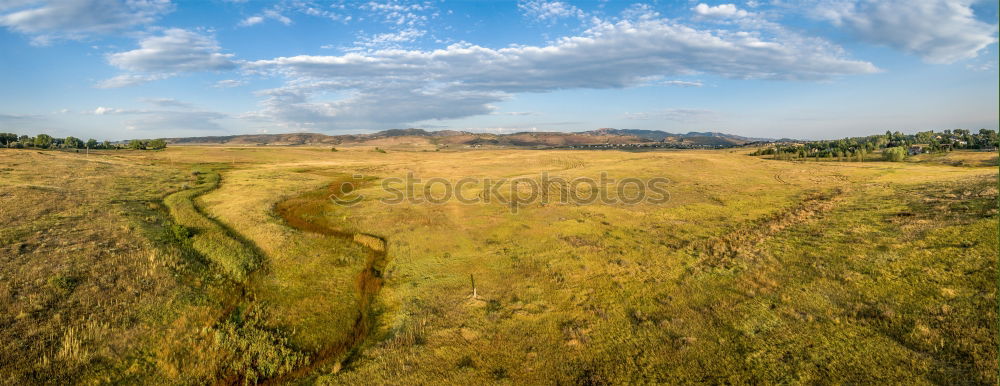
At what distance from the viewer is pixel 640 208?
40688mm

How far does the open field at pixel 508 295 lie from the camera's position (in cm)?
1345

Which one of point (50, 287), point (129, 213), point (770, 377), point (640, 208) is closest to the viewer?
point (770, 377)

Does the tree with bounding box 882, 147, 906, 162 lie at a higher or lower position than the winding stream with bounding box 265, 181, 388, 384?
higher

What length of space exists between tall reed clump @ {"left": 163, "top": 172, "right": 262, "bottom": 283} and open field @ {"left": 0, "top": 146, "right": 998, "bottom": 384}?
0.22 meters

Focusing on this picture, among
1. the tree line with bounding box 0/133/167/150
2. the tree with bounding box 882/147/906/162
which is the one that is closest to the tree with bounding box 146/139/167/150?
the tree line with bounding box 0/133/167/150

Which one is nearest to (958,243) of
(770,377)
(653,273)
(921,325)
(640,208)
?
(921,325)

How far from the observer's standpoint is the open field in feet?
44.1

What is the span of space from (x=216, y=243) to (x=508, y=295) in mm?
22527

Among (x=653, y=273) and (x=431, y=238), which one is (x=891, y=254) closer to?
(x=653, y=273)

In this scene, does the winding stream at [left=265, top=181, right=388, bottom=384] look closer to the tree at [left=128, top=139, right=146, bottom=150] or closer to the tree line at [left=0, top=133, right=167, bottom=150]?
the tree line at [left=0, top=133, right=167, bottom=150]

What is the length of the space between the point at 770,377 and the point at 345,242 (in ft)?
91.1

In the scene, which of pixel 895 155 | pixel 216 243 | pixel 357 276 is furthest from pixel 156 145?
pixel 895 155

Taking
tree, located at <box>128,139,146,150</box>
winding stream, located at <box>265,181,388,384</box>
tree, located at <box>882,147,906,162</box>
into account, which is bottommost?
winding stream, located at <box>265,181,388,384</box>

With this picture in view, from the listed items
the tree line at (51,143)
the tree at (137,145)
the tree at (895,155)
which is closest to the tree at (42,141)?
the tree line at (51,143)
